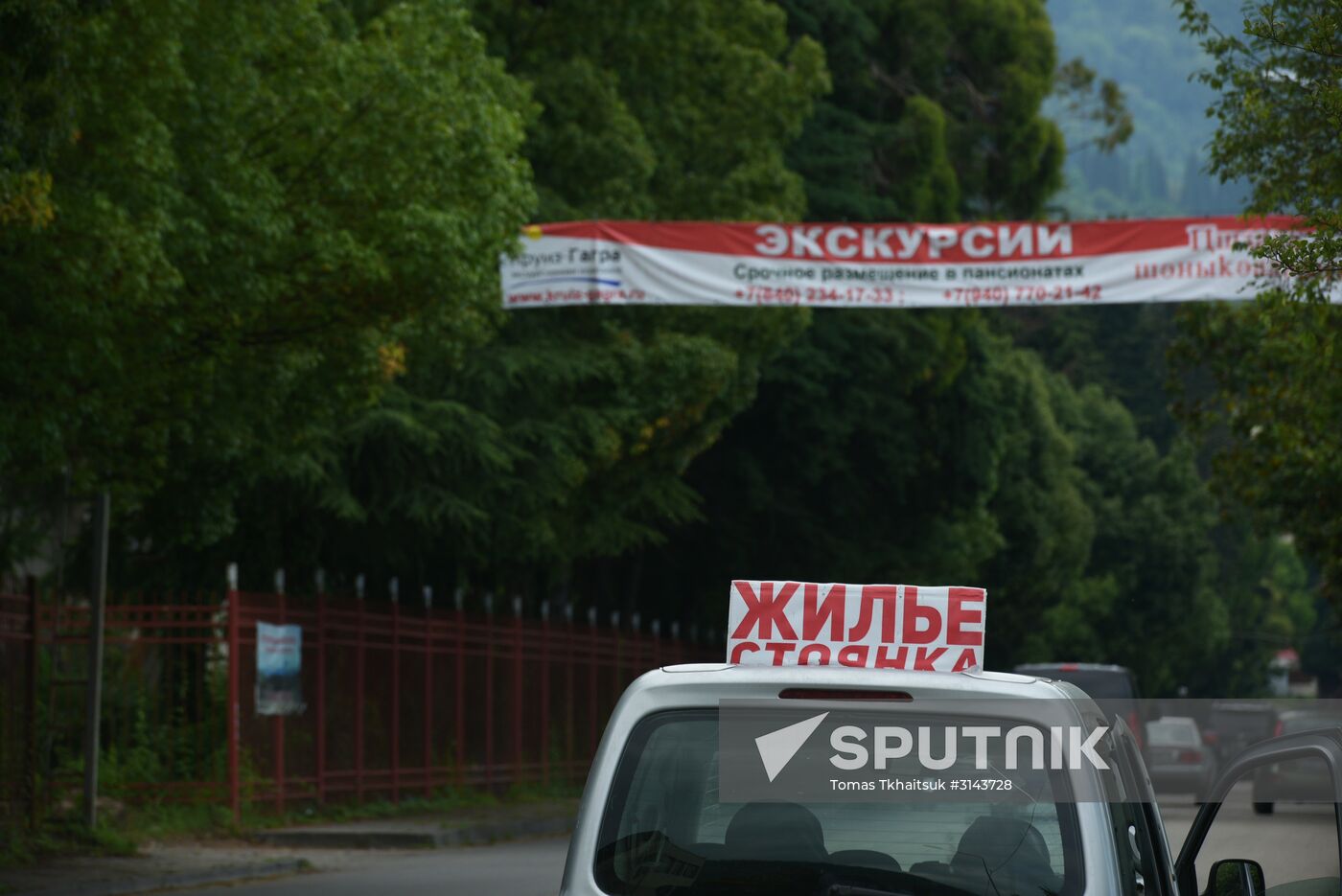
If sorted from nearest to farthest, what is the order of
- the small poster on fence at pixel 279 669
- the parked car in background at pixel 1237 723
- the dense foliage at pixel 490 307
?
the dense foliage at pixel 490 307 → the small poster on fence at pixel 279 669 → the parked car in background at pixel 1237 723

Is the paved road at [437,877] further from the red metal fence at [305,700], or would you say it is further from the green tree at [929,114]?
the green tree at [929,114]

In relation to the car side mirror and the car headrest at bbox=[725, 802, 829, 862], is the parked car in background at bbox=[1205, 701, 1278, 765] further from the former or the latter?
the car headrest at bbox=[725, 802, 829, 862]

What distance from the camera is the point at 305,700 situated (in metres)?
22.9

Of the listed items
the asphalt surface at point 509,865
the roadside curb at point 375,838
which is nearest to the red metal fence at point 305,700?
the roadside curb at point 375,838

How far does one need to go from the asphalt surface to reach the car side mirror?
9.71 metres

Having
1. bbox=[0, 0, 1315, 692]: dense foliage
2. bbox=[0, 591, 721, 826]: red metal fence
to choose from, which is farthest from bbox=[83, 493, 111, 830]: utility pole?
bbox=[0, 0, 1315, 692]: dense foliage

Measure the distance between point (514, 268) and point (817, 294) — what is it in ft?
10.9

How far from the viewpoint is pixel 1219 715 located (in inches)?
2244

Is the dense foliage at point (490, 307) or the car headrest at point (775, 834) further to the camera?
the dense foliage at point (490, 307)

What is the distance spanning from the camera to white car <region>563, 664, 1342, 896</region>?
4891mm

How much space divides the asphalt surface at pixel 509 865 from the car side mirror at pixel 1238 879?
971 centimetres

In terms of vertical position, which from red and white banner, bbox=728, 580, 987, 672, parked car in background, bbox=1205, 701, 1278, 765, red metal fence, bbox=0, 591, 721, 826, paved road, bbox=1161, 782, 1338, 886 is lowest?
parked car in background, bbox=1205, 701, 1278, 765

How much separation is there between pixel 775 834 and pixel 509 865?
43.8 ft

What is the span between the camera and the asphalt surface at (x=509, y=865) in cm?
1566
